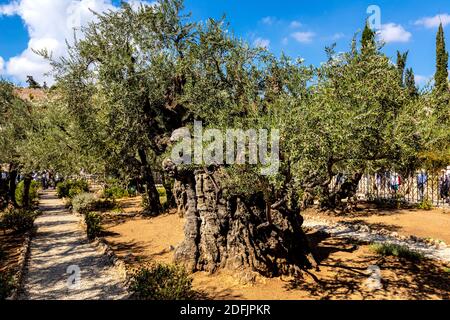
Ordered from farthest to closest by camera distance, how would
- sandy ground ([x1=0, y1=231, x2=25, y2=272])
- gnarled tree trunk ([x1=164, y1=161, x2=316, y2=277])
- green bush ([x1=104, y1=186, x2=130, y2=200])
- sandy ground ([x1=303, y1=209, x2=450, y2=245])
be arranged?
green bush ([x1=104, y1=186, x2=130, y2=200]) < sandy ground ([x1=303, y1=209, x2=450, y2=245]) < sandy ground ([x1=0, y1=231, x2=25, y2=272]) < gnarled tree trunk ([x1=164, y1=161, x2=316, y2=277])

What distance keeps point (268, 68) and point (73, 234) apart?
12181mm

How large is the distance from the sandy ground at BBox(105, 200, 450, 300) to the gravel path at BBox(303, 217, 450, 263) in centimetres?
90

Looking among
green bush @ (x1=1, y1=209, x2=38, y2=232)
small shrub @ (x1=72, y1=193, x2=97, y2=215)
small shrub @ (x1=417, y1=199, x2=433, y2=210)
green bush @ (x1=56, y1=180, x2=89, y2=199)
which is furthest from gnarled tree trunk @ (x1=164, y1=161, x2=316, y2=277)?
green bush @ (x1=56, y1=180, x2=89, y2=199)

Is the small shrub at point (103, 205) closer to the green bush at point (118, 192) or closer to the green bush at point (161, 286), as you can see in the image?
the green bush at point (118, 192)

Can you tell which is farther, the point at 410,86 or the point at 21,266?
the point at 410,86

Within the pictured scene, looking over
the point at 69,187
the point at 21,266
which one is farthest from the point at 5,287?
the point at 69,187

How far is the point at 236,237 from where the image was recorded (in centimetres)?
1001

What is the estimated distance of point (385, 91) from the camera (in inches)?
341

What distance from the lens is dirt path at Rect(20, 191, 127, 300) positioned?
910 centimetres

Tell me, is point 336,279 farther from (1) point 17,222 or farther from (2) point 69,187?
(2) point 69,187

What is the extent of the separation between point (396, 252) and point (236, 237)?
5.34 metres

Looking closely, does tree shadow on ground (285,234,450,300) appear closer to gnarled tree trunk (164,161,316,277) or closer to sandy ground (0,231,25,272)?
gnarled tree trunk (164,161,316,277)

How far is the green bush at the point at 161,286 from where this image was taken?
25.8 ft
